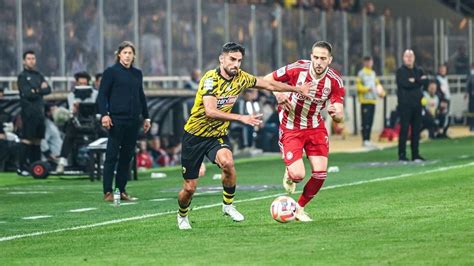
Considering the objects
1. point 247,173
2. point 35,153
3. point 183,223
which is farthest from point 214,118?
point 35,153

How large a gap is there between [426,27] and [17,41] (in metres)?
26.5

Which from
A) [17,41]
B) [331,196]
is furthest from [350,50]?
[331,196]

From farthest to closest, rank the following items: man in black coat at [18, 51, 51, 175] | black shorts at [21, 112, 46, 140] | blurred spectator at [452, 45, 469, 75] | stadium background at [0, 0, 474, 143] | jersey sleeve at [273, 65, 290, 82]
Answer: blurred spectator at [452, 45, 469, 75] < stadium background at [0, 0, 474, 143] < black shorts at [21, 112, 46, 140] < man in black coat at [18, 51, 51, 175] < jersey sleeve at [273, 65, 290, 82]

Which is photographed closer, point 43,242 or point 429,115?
point 43,242

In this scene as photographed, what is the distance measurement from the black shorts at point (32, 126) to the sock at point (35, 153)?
0.59 feet

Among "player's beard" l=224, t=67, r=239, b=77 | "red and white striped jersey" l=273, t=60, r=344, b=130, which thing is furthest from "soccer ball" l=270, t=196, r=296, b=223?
"red and white striped jersey" l=273, t=60, r=344, b=130

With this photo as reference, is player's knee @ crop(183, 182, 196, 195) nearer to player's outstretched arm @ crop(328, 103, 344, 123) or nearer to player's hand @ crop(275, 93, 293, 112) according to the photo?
player's hand @ crop(275, 93, 293, 112)

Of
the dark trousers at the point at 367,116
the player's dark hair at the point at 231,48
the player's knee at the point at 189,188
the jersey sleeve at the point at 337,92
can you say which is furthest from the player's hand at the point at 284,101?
the dark trousers at the point at 367,116

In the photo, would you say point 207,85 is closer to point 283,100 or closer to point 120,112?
point 283,100

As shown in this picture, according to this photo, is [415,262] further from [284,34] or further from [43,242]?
[284,34]

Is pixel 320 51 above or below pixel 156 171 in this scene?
above

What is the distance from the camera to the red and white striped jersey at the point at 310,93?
17.8 m

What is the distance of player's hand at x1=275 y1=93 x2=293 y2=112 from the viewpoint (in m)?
17.8

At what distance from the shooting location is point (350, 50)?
50.8m
